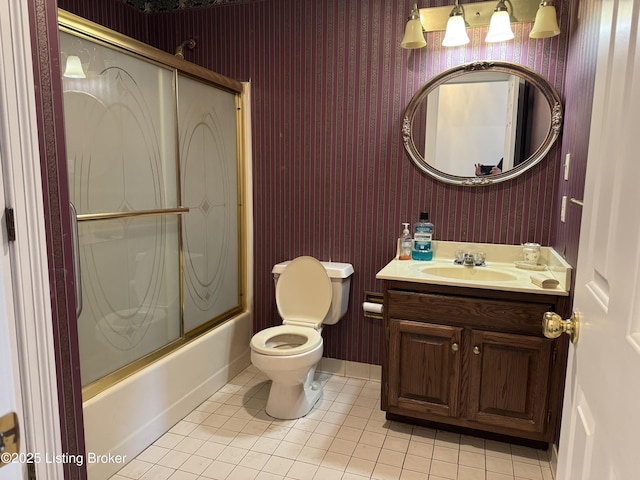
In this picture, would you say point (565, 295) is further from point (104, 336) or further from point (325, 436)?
point (104, 336)

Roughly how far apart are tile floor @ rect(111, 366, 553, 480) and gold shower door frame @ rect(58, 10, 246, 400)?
0.43 m

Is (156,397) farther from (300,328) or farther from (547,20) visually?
(547,20)

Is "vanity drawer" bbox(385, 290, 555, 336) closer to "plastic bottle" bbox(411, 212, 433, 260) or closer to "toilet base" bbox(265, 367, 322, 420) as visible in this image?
"plastic bottle" bbox(411, 212, 433, 260)

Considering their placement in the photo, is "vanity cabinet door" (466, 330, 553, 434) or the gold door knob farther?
"vanity cabinet door" (466, 330, 553, 434)

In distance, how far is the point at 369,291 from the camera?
2.80 meters

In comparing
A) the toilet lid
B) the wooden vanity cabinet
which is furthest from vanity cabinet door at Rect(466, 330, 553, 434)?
the toilet lid

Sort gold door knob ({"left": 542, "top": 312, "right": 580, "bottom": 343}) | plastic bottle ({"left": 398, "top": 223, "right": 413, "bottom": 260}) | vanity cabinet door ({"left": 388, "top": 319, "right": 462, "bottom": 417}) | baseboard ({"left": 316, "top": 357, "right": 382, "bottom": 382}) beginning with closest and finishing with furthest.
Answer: gold door knob ({"left": 542, "top": 312, "right": 580, "bottom": 343}) → vanity cabinet door ({"left": 388, "top": 319, "right": 462, "bottom": 417}) → plastic bottle ({"left": 398, "top": 223, "right": 413, "bottom": 260}) → baseboard ({"left": 316, "top": 357, "right": 382, "bottom": 382})

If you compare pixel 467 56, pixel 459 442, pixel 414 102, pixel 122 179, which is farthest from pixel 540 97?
pixel 122 179

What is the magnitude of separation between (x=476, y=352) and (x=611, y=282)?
4.68ft

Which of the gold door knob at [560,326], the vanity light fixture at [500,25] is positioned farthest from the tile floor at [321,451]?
the vanity light fixture at [500,25]

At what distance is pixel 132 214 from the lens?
2078 mm

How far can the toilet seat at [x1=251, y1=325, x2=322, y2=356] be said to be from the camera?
2.31 meters

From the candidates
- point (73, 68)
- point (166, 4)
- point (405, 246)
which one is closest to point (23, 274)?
point (73, 68)

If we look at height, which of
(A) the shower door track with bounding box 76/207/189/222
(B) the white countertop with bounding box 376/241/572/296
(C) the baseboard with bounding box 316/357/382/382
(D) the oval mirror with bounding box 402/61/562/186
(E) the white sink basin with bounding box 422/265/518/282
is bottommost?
(C) the baseboard with bounding box 316/357/382/382
